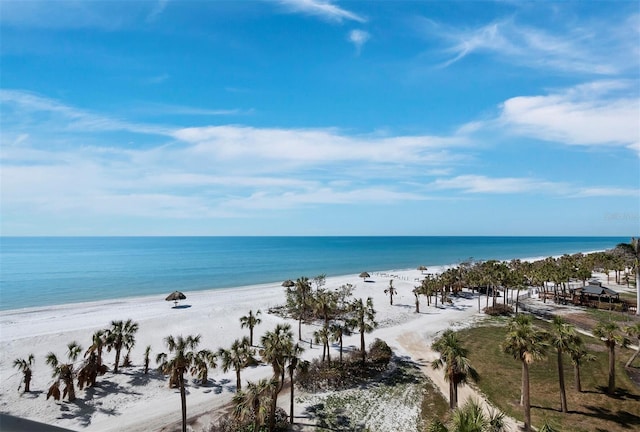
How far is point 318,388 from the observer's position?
33188 millimetres

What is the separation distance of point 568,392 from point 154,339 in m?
45.0

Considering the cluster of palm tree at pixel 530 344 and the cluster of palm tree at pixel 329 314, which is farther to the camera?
the cluster of palm tree at pixel 329 314

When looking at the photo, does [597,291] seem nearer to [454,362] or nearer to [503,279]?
[503,279]

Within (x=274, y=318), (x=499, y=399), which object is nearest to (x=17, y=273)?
(x=274, y=318)

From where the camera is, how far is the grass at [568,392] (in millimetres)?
27531

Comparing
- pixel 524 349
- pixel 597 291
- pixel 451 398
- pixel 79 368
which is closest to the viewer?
pixel 524 349

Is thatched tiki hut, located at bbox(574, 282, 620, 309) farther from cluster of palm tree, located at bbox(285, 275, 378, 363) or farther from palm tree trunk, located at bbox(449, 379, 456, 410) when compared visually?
palm tree trunk, located at bbox(449, 379, 456, 410)

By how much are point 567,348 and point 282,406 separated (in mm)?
22556

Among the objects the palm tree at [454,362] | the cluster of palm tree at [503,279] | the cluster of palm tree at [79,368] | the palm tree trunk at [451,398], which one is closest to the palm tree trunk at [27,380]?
the cluster of palm tree at [79,368]

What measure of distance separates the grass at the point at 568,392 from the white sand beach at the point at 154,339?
469 centimetres

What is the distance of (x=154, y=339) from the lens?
46688mm

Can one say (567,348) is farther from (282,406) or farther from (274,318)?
(274,318)

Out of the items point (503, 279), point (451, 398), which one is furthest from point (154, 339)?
point (503, 279)

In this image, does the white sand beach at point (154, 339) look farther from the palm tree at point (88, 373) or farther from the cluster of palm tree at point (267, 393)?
the cluster of palm tree at point (267, 393)
